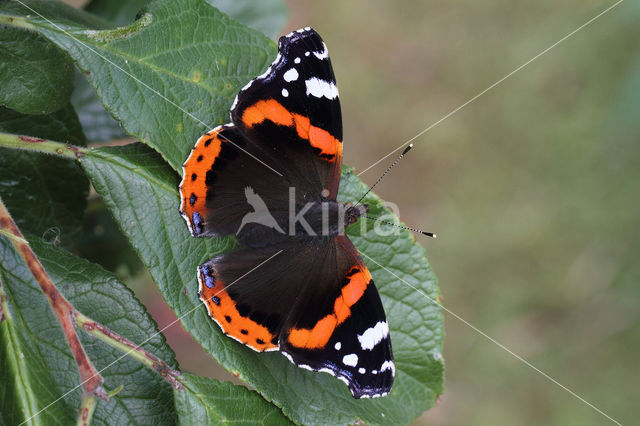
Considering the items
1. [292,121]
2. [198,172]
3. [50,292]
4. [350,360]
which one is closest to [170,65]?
[198,172]

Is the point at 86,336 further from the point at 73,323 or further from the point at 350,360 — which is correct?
the point at 350,360

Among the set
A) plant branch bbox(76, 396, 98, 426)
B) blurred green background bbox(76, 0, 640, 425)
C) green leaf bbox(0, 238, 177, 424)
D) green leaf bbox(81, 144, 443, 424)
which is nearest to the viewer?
plant branch bbox(76, 396, 98, 426)

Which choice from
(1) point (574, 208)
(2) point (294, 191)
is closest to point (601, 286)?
(1) point (574, 208)

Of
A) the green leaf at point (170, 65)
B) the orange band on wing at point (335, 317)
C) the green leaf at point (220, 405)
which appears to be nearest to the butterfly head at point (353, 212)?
the orange band on wing at point (335, 317)

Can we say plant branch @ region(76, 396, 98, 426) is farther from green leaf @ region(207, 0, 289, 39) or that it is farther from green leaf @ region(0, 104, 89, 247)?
green leaf @ region(207, 0, 289, 39)

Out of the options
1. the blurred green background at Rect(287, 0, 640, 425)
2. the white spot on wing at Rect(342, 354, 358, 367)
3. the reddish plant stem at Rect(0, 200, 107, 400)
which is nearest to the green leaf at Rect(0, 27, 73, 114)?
the reddish plant stem at Rect(0, 200, 107, 400)

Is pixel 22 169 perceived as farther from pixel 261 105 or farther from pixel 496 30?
pixel 496 30
